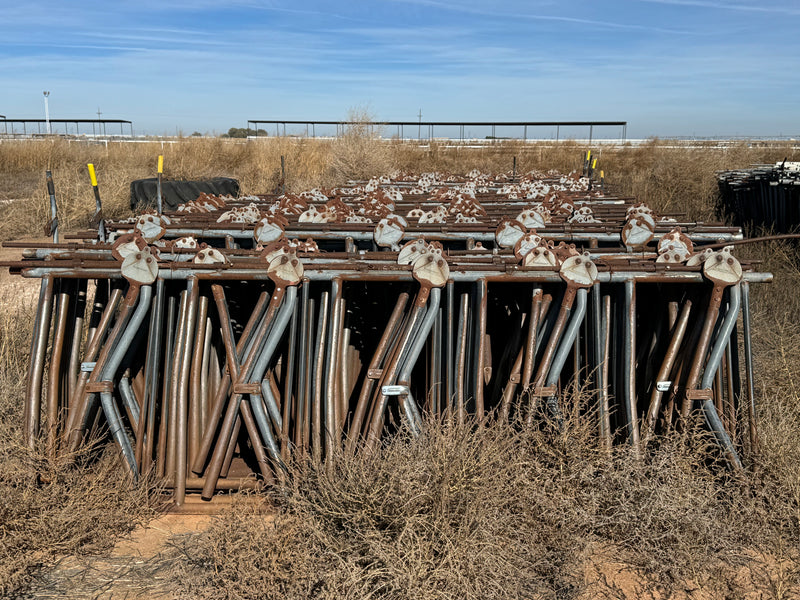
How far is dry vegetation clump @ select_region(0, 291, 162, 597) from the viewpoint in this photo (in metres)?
3.07

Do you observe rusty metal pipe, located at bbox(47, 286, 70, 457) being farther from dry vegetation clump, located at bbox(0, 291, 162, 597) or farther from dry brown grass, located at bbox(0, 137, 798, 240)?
dry brown grass, located at bbox(0, 137, 798, 240)

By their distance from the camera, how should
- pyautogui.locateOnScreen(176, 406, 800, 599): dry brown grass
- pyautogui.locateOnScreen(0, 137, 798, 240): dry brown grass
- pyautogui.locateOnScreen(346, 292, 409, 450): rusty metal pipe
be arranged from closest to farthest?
pyautogui.locateOnScreen(176, 406, 800, 599): dry brown grass
pyautogui.locateOnScreen(346, 292, 409, 450): rusty metal pipe
pyautogui.locateOnScreen(0, 137, 798, 240): dry brown grass

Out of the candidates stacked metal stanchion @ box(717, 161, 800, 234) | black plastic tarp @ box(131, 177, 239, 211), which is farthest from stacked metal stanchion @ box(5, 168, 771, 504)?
black plastic tarp @ box(131, 177, 239, 211)

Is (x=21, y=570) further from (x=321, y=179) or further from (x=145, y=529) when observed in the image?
(x=321, y=179)

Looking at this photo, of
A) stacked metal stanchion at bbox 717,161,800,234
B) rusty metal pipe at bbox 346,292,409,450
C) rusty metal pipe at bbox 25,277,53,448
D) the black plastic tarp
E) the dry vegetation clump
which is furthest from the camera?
the black plastic tarp

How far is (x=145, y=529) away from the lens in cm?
346

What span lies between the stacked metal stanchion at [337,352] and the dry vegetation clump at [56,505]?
0.13 m

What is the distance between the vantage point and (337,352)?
3.88 meters

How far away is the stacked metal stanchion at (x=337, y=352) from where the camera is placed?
3.67 metres

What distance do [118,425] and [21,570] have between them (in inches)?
32.8

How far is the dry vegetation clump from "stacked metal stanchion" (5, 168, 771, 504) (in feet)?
0.42

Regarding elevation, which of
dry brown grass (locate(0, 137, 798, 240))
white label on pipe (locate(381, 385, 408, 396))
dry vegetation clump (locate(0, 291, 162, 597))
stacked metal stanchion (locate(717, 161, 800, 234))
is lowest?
dry vegetation clump (locate(0, 291, 162, 597))

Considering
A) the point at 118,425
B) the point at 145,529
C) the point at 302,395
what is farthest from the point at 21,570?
the point at 302,395

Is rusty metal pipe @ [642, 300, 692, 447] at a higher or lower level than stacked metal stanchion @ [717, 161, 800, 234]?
lower
